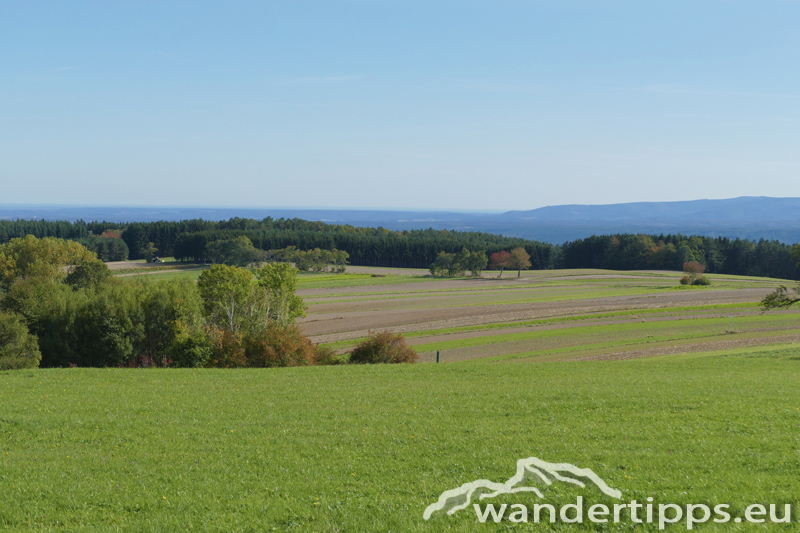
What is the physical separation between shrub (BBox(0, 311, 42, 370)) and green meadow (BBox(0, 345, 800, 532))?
15295 millimetres

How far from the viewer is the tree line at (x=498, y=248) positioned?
155875 mm

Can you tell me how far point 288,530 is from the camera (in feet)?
28.5

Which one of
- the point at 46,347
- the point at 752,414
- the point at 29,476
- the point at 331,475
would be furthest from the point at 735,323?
the point at 46,347

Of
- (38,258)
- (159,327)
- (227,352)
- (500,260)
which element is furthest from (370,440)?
(500,260)

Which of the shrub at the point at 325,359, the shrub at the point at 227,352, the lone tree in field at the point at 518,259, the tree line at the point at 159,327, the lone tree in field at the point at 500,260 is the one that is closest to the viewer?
the shrub at the point at 227,352

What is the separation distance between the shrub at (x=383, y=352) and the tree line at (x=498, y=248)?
391 feet

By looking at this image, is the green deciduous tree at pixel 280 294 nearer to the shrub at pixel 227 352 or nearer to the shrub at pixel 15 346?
the shrub at pixel 227 352

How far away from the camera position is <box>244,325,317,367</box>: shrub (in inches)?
Answer: 1399

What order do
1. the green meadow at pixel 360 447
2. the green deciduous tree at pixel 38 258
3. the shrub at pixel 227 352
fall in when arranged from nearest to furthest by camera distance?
the green meadow at pixel 360 447 < the shrub at pixel 227 352 < the green deciduous tree at pixel 38 258

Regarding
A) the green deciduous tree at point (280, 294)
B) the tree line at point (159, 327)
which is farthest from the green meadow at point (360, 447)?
the green deciduous tree at point (280, 294)

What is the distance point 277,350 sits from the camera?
1425 inches

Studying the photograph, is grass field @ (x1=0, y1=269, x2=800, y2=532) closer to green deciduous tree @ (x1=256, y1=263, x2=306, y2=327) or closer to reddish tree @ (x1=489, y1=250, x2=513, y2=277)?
green deciduous tree @ (x1=256, y1=263, x2=306, y2=327)

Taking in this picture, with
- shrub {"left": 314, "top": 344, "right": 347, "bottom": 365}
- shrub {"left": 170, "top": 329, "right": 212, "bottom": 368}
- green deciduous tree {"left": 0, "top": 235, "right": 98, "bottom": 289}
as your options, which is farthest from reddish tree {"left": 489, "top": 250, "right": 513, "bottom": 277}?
shrub {"left": 170, "top": 329, "right": 212, "bottom": 368}

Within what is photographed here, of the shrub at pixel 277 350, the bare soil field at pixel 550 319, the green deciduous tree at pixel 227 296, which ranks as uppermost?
the green deciduous tree at pixel 227 296
